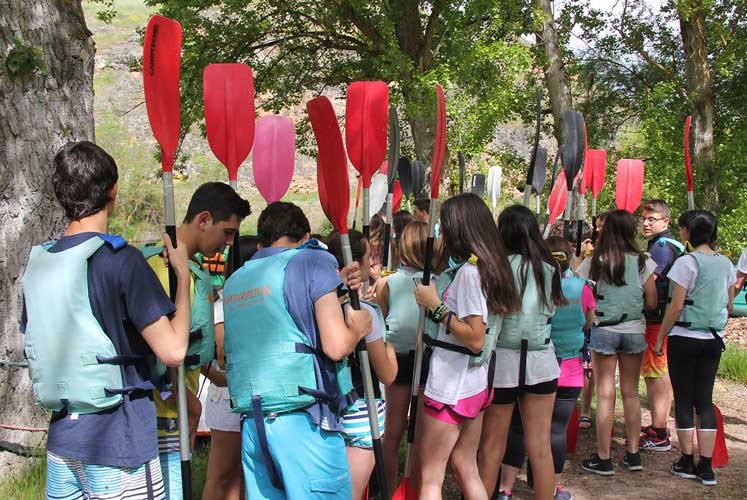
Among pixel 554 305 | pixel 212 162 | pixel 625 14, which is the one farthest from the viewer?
pixel 212 162

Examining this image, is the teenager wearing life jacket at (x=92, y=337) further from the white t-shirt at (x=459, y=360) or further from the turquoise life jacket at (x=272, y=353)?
the white t-shirt at (x=459, y=360)

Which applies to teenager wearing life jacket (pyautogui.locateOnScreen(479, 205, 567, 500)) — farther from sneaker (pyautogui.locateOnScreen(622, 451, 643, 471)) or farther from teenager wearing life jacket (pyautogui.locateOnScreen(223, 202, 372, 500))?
sneaker (pyautogui.locateOnScreen(622, 451, 643, 471))

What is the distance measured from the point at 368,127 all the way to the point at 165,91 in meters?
1.02

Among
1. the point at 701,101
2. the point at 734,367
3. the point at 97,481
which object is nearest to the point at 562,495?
the point at 97,481

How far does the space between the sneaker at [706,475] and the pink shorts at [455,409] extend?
2.34m

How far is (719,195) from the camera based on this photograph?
11828 mm

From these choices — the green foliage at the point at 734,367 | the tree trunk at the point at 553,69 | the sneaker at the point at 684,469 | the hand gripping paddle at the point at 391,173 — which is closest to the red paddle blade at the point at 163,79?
the hand gripping paddle at the point at 391,173

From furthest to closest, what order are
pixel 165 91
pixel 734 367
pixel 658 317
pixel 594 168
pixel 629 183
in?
pixel 734 367, pixel 594 168, pixel 629 183, pixel 658 317, pixel 165 91

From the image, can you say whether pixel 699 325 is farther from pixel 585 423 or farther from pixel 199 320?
pixel 199 320

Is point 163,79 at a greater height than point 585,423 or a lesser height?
greater

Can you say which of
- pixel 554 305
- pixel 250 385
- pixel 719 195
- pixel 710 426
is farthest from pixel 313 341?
pixel 719 195

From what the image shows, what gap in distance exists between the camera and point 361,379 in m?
3.07

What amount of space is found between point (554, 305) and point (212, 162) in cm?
Answer: 3647

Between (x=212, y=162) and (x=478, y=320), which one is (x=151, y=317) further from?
(x=212, y=162)
